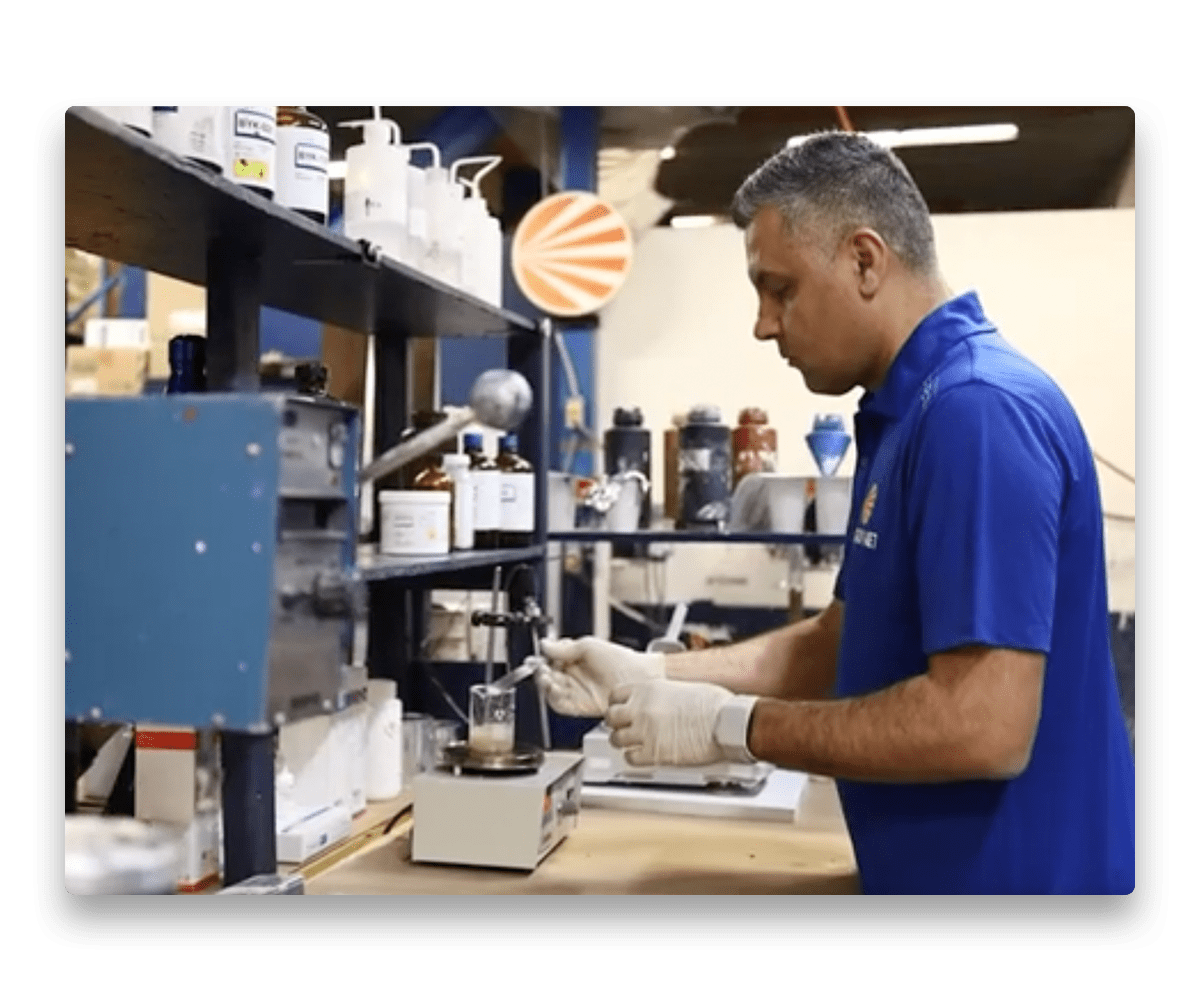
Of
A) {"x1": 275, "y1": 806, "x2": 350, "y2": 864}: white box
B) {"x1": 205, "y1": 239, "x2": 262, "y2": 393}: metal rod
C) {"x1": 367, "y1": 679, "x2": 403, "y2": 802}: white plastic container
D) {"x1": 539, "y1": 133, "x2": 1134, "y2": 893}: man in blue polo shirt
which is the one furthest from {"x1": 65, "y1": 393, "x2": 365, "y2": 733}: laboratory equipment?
{"x1": 367, "y1": 679, "x2": 403, "y2": 802}: white plastic container

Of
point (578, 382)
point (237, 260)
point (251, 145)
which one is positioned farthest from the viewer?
point (578, 382)

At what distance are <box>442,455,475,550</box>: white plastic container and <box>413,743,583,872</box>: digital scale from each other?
381 millimetres

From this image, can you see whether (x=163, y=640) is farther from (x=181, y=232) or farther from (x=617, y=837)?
(x=617, y=837)

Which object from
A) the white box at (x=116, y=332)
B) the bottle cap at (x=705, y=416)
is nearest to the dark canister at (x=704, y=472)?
the bottle cap at (x=705, y=416)

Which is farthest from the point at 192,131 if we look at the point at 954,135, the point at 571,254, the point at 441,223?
the point at 954,135

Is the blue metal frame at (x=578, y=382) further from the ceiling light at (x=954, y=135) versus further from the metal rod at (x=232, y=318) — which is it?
the metal rod at (x=232, y=318)

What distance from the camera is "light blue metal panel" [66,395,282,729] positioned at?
114 cm

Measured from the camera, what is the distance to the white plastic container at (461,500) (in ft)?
6.22

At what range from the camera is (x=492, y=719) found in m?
1.77

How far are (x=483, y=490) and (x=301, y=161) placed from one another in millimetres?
707

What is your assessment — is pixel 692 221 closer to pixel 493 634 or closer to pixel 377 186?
pixel 493 634

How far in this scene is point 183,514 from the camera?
3.74ft

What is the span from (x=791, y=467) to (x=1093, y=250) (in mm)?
1090
